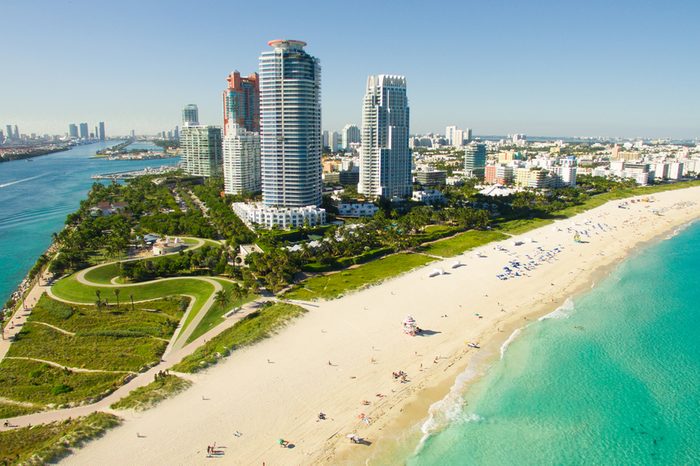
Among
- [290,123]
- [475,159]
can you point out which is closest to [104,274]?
[290,123]

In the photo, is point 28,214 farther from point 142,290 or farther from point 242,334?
point 242,334

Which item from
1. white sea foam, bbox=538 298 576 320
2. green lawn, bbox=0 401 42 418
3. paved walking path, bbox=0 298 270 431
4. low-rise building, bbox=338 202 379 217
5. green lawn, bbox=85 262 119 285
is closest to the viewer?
paved walking path, bbox=0 298 270 431

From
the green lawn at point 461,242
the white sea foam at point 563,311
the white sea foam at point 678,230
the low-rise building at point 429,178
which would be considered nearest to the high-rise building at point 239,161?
the low-rise building at point 429,178

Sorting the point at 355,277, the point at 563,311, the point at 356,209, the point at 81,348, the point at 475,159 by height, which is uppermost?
the point at 475,159

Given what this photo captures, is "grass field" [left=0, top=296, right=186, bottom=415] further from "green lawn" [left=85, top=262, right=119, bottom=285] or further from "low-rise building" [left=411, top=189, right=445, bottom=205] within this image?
"low-rise building" [left=411, top=189, right=445, bottom=205]

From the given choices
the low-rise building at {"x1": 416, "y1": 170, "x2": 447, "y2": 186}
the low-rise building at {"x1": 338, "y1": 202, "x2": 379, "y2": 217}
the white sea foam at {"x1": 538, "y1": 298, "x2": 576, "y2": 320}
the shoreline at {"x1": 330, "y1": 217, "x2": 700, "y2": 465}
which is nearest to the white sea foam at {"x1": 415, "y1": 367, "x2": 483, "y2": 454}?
the shoreline at {"x1": 330, "y1": 217, "x2": 700, "y2": 465}

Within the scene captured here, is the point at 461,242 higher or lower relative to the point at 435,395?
higher

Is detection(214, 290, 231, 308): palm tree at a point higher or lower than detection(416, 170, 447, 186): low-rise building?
lower

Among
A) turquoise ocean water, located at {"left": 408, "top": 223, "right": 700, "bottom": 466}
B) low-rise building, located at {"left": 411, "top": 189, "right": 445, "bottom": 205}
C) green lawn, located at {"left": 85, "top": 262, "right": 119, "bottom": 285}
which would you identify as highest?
low-rise building, located at {"left": 411, "top": 189, "right": 445, "bottom": 205}

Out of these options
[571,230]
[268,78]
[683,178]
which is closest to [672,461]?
[571,230]
